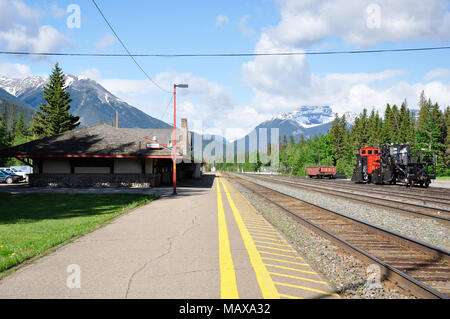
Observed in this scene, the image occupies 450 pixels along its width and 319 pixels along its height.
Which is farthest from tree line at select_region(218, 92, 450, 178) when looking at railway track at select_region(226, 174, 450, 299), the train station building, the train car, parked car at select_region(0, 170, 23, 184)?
railway track at select_region(226, 174, 450, 299)

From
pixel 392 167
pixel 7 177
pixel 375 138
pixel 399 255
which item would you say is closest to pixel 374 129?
pixel 375 138

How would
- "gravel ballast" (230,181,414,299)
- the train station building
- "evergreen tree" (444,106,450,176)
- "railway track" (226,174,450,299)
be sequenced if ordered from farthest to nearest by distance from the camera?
1. "evergreen tree" (444,106,450,176)
2. the train station building
3. "railway track" (226,174,450,299)
4. "gravel ballast" (230,181,414,299)

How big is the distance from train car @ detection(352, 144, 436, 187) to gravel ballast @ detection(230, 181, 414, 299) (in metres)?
23.6

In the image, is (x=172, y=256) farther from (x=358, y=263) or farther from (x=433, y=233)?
(x=433, y=233)

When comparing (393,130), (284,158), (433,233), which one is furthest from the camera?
(284,158)

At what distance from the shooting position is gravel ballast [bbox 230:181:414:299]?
4863mm

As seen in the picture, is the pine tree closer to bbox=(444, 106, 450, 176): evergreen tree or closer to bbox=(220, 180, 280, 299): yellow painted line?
bbox=(220, 180, 280, 299): yellow painted line

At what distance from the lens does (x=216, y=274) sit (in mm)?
5301

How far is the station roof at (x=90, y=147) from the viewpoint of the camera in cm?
2712

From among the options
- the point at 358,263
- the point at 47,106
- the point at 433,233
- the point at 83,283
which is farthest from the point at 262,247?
the point at 47,106

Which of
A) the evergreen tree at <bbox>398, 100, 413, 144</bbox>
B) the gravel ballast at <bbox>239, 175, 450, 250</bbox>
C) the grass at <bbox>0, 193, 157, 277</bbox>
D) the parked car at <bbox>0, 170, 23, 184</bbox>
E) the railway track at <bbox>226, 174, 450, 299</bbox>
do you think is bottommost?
the gravel ballast at <bbox>239, 175, 450, 250</bbox>

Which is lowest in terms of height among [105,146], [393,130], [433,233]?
[433,233]

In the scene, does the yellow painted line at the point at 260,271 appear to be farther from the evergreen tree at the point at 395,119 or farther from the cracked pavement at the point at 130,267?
the evergreen tree at the point at 395,119
